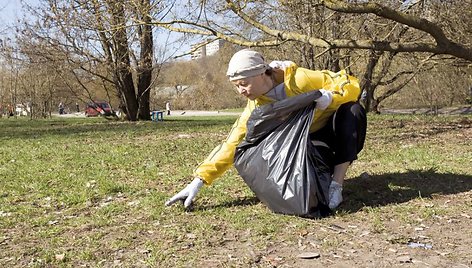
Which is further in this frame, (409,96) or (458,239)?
(409,96)

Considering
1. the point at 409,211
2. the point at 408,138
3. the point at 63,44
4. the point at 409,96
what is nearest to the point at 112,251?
the point at 409,211

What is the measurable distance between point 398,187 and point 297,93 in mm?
1263

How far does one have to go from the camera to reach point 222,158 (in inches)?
137

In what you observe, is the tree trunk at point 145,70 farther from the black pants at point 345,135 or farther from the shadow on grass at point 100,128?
the black pants at point 345,135

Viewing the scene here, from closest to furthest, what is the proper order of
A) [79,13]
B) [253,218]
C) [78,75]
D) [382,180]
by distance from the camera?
[253,218] < [382,180] < [79,13] < [78,75]

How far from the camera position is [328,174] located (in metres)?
3.38

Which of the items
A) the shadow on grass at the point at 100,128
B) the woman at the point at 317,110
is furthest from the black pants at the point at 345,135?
the shadow on grass at the point at 100,128

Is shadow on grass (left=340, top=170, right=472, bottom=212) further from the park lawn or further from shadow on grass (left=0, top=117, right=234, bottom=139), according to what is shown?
shadow on grass (left=0, top=117, right=234, bottom=139)

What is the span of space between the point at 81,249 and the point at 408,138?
5474 mm

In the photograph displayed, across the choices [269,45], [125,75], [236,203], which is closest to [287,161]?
[236,203]

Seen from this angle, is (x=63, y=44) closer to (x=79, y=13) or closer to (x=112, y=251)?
(x=79, y=13)

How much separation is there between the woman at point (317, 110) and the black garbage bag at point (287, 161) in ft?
0.40

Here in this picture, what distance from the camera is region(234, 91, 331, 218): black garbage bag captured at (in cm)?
315

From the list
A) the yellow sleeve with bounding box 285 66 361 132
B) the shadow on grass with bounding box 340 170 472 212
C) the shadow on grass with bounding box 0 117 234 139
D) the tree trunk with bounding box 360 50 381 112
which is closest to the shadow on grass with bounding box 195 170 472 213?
the shadow on grass with bounding box 340 170 472 212
